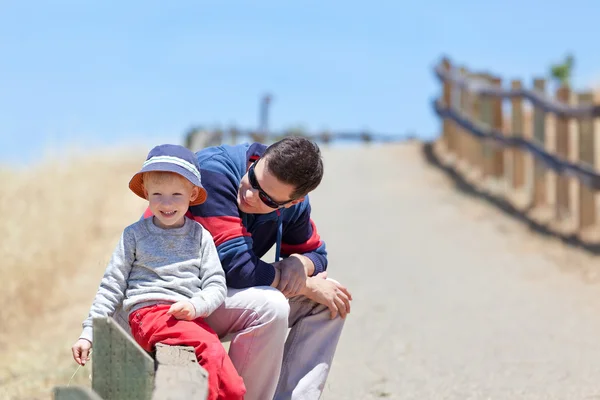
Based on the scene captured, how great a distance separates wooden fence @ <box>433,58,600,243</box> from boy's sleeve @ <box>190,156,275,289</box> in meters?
6.63

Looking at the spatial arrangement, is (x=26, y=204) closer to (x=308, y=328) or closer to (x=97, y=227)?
(x=97, y=227)

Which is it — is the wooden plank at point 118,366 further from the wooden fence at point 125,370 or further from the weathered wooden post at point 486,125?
the weathered wooden post at point 486,125

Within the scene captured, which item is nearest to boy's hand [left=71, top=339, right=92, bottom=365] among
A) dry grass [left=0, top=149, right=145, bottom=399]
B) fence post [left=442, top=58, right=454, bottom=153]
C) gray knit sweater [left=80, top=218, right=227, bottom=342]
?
gray knit sweater [left=80, top=218, right=227, bottom=342]

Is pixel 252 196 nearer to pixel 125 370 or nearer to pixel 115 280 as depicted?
pixel 115 280

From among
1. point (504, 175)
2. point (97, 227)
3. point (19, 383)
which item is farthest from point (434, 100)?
point (19, 383)

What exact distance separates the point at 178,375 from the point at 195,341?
33 cm

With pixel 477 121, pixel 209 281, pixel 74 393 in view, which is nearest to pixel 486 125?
pixel 477 121

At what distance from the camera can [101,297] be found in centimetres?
321

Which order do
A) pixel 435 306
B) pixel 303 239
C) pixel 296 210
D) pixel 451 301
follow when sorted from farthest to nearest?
pixel 451 301 < pixel 435 306 < pixel 303 239 < pixel 296 210

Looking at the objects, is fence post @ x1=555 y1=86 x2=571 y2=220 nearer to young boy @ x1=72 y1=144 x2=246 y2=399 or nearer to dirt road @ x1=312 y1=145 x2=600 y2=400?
dirt road @ x1=312 y1=145 x2=600 y2=400

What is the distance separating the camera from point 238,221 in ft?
11.6

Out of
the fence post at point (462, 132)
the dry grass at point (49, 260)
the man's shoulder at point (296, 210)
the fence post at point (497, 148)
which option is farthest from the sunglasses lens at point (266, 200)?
the fence post at point (462, 132)

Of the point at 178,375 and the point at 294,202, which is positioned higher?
the point at 294,202

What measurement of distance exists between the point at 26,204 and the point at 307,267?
742 centimetres
